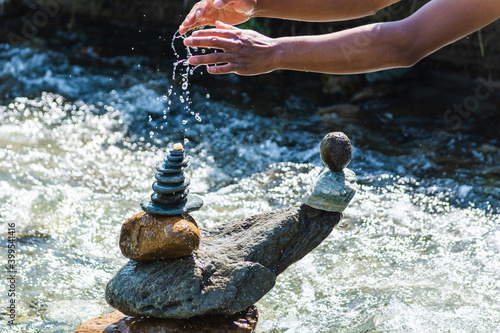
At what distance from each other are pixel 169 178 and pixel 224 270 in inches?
18.5

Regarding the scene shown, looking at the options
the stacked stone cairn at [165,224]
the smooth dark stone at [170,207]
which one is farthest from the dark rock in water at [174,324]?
the smooth dark stone at [170,207]

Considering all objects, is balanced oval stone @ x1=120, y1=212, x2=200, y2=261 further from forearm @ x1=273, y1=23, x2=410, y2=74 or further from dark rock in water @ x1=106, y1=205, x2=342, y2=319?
forearm @ x1=273, y1=23, x2=410, y2=74

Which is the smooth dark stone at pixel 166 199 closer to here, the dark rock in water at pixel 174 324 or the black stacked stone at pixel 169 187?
the black stacked stone at pixel 169 187

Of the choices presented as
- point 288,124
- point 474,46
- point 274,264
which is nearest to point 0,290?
point 274,264

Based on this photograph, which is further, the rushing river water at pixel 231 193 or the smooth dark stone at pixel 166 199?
the rushing river water at pixel 231 193

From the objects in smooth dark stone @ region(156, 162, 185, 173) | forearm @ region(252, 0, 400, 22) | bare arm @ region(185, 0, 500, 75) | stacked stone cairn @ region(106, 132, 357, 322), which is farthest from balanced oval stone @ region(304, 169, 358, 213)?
forearm @ region(252, 0, 400, 22)

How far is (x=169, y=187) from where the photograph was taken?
100 inches

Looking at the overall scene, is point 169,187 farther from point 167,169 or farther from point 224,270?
point 224,270

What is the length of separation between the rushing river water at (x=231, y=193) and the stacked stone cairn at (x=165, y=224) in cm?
69

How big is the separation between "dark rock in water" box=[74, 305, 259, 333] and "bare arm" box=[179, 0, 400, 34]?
134 cm

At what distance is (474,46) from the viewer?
23.5 ft

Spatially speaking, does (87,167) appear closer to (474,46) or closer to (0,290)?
(0,290)

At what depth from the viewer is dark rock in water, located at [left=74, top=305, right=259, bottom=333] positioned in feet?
8.39

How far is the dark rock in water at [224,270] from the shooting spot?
2.49 meters
